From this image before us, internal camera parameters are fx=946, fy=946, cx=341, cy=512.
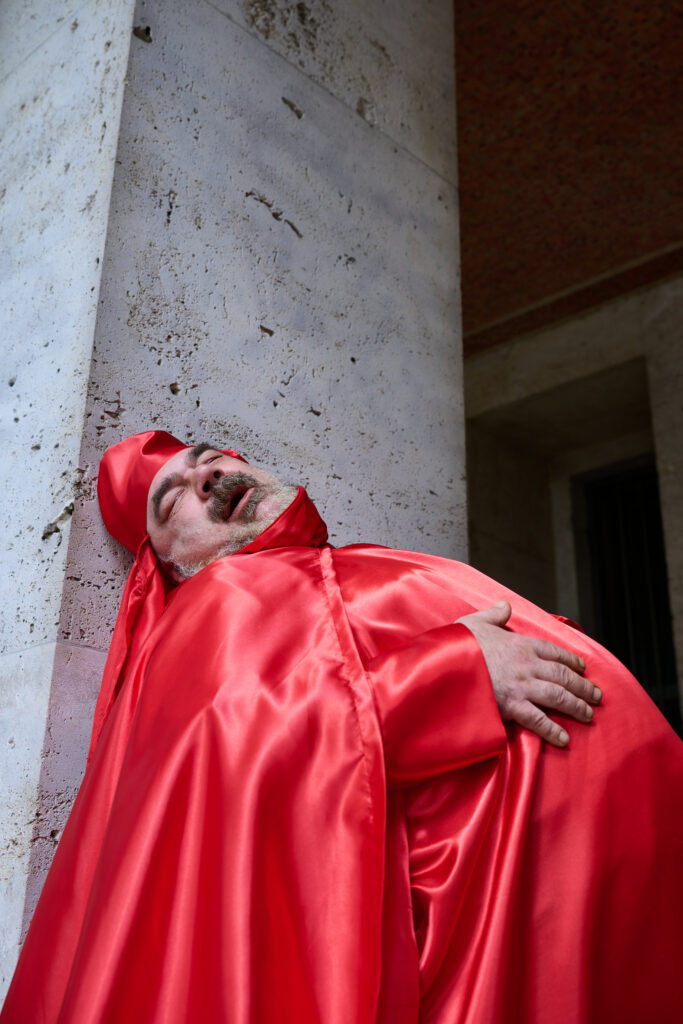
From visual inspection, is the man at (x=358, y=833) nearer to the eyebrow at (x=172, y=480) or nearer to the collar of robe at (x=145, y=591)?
the collar of robe at (x=145, y=591)

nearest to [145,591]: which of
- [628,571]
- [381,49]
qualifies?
[381,49]

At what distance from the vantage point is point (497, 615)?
1372 millimetres

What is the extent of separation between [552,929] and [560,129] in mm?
3402

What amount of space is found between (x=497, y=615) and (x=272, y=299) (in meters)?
1.07

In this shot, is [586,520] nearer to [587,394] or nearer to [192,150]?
[587,394]

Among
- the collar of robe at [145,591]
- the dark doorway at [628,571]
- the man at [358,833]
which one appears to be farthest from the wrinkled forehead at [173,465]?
the dark doorway at [628,571]

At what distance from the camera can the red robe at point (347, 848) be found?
1.06 meters

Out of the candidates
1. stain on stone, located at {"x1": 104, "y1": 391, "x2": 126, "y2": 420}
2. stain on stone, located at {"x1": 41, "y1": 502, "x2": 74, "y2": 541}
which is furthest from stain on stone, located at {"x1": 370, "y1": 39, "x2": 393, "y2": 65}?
stain on stone, located at {"x1": 41, "y1": 502, "x2": 74, "y2": 541}

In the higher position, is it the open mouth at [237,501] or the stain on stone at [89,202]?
the stain on stone at [89,202]

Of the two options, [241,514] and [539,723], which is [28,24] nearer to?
[241,514]

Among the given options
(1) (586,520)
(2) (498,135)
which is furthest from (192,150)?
(1) (586,520)

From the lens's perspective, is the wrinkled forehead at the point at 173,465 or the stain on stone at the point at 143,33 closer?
the wrinkled forehead at the point at 173,465

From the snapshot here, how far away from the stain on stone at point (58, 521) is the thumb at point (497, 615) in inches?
30.2

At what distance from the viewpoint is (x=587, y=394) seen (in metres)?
5.05
